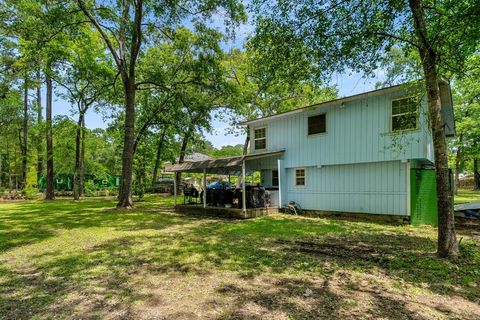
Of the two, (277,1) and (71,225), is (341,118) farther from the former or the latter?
(71,225)

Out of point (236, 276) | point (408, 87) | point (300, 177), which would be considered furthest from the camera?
point (300, 177)

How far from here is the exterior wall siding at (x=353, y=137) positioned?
954 cm

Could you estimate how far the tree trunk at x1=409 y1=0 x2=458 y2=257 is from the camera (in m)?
5.25

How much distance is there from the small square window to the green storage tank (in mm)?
4358

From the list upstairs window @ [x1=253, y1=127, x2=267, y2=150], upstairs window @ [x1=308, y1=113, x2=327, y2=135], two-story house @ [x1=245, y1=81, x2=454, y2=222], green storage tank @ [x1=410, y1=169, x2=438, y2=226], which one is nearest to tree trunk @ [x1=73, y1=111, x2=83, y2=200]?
upstairs window @ [x1=253, y1=127, x2=267, y2=150]

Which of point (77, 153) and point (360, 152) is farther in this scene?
point (77, 153)

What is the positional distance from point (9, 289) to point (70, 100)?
2072cm

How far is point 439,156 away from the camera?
5363mm

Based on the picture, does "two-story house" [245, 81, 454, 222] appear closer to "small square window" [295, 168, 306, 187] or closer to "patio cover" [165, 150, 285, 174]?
"small square window" [295, 168, 306, 187]

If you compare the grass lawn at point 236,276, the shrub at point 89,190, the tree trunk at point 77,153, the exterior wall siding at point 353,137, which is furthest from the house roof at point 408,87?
the shrub at point 89,190

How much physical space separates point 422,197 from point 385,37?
596 centimetres

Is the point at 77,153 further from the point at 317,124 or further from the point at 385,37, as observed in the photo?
the point at 385,37

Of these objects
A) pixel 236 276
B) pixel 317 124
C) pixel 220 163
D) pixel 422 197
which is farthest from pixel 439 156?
pixel 220 163

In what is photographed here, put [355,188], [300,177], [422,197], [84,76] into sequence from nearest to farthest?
[422,197], [355,188], [300,177], [84,76]
